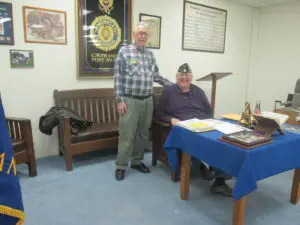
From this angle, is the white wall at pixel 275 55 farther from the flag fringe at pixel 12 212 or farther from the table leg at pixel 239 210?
the flag fringe at pixel 12 212

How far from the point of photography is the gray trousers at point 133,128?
255 centimetres

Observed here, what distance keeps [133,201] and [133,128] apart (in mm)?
714

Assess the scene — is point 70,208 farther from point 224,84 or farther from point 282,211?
point 224,84

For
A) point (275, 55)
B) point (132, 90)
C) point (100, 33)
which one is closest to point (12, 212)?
point (132, 90)

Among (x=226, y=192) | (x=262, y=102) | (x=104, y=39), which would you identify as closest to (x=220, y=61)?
(x=262, y=102)

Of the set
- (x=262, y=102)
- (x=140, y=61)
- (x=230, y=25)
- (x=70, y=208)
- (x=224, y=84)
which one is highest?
(x=230, y=25)

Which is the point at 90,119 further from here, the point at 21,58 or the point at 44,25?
the point at 44,25

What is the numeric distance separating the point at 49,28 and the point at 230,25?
10.1ft

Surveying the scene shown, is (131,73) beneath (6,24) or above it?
beneath

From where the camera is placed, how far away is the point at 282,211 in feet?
6.87

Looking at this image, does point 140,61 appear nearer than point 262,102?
Yes

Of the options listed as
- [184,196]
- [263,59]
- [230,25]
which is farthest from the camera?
[263,59]

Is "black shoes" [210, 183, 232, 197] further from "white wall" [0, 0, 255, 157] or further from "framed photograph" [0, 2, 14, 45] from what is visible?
"framed photograph" [0, 2, 14, 45]

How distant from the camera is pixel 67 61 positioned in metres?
3.11
